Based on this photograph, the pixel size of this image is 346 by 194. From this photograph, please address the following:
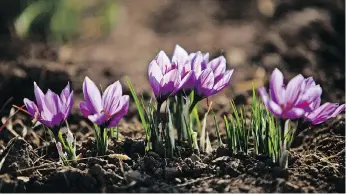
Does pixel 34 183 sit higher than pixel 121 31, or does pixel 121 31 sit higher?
pixel 121 31

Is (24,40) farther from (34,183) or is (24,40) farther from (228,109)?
(34,183)

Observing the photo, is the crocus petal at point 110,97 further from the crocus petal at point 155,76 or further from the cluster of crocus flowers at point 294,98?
the cluster of crocus flowers at point 294,98

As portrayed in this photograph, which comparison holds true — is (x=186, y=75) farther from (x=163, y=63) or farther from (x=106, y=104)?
(x=106, y=104)

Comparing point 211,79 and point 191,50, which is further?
point 191,50

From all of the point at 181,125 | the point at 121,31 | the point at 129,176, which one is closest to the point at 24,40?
the point at 121,31

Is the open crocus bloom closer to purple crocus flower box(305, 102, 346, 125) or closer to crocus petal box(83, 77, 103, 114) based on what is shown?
crocus petal box(83, 77, 103, 114)

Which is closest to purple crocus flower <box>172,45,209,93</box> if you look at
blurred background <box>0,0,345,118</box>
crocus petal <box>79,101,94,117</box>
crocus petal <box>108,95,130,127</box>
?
crocus petal <box>108,95,130,127</box>

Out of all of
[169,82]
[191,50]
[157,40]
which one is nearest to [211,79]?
[169,82]
